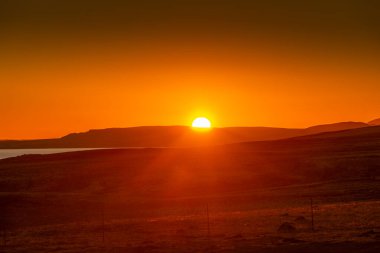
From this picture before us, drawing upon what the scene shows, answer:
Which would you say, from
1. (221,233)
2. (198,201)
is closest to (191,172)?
(198,201)

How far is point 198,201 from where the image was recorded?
6675 centimetres

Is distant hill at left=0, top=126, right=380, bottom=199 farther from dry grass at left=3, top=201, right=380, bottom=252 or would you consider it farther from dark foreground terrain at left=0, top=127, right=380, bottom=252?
dry grass at left=3, top=201, right=380, bottom=252

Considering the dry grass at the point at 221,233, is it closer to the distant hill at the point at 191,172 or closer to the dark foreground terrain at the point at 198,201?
the dark foreground terrain at the point at 198,201

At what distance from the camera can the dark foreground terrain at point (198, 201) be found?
38.9 m

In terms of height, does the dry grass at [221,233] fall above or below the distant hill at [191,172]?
below

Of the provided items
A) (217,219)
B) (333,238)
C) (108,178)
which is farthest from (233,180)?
(333,238)

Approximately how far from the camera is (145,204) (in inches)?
2635

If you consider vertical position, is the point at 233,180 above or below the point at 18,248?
above

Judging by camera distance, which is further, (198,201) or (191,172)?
(191,172)

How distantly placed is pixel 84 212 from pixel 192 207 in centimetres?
1209

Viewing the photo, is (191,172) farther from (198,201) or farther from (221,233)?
(221,233)

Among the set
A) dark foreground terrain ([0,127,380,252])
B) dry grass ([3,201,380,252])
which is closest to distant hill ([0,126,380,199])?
dark foreground terrain ([0,127,380,252])

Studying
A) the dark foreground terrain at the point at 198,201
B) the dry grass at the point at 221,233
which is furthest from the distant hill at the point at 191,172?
the dry grass at the point at 221,233

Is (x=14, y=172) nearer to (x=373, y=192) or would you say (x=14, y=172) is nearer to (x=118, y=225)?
(x=118, y=225)
